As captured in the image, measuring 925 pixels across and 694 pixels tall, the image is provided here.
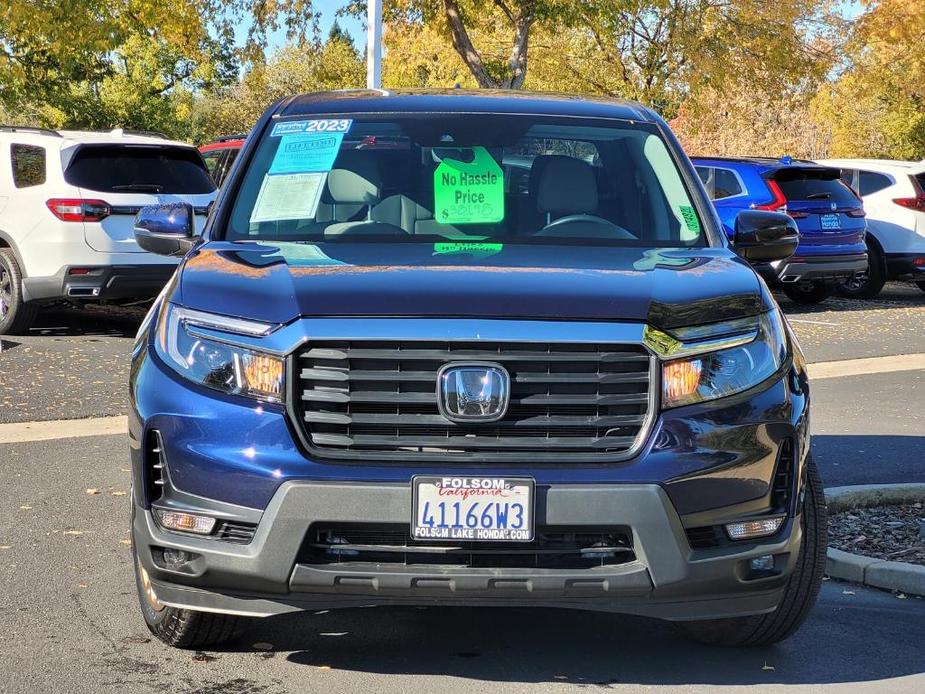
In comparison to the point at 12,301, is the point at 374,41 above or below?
above

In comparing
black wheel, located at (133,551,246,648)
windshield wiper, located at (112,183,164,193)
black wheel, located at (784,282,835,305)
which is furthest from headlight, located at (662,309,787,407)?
black wheel, located at (784,282,835,305)

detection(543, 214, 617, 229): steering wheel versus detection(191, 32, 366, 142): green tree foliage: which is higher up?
detection(543, 214, 617, 229): steering wheel

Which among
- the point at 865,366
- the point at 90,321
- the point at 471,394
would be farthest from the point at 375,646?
the point at 90,321

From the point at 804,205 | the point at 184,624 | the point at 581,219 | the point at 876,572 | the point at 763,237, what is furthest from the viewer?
the point at 804,205

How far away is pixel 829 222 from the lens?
17219mm

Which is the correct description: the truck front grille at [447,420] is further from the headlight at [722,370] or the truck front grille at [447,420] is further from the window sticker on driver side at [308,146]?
the window sticker on driver side at [308,146]

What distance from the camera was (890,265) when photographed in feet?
62.7

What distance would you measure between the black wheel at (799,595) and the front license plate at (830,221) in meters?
13.0

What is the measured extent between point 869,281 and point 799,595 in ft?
51.1

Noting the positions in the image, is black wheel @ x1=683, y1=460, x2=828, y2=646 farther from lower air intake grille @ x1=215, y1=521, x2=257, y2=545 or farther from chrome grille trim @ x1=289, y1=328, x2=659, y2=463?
lower air intake grille @ x1=215, y1=521, x2=257, y2=545

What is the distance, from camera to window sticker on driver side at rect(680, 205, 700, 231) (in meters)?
5.26

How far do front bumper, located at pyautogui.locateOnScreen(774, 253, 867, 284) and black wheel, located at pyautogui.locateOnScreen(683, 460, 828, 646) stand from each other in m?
12.2

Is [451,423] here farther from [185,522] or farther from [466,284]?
[185,522]

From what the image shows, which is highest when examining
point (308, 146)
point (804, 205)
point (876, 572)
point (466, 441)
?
point (308, 146)
